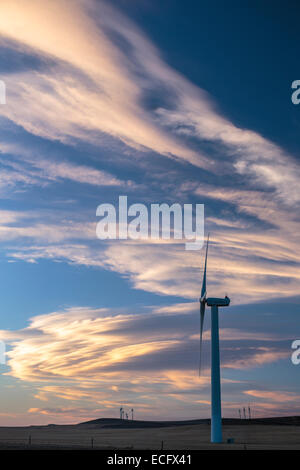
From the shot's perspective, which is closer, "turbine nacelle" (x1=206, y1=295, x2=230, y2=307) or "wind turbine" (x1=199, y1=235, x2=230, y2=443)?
"wind turbine" (x1=199, y1=235, x2=230, y2=443)

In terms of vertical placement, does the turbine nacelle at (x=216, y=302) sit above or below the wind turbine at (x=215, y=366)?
above

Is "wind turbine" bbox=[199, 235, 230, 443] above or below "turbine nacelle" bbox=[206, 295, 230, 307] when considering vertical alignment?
below

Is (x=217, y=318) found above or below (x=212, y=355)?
above

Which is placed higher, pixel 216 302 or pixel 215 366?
pixel 216 302

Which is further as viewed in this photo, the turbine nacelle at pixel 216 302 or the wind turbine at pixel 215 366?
the turbine nacelle at pixel 216 302

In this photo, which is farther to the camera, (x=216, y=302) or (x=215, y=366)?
(x=216, y=302)
